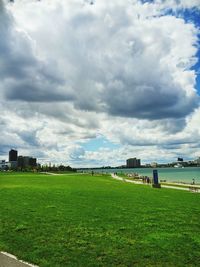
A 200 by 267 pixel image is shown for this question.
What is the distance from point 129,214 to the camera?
1838cm

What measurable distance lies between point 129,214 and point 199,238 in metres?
5.99

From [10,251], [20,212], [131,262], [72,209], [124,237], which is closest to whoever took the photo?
[131,262]

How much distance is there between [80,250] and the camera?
10.7m

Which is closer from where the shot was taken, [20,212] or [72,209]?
[20,212]

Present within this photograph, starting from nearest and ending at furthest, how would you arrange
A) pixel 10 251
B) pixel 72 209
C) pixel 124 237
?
1. pixel 10 251
2. pixel 124 237
3. pixel 72 209

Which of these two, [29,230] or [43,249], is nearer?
[43,249]

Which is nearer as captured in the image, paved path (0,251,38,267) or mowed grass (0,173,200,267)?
paved path (0,251,38,267)

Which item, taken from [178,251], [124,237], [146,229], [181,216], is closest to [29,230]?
[124,237]

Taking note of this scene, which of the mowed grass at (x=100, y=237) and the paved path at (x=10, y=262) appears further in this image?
the mowed grass at (x=100, y=237)

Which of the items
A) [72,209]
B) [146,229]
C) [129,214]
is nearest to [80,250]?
[146,229]

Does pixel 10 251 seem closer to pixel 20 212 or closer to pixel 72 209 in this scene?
pixel 20 212

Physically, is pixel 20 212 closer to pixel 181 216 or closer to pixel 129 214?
pixel 129 214

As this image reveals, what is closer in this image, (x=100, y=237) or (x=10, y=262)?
(x=10, y=262)

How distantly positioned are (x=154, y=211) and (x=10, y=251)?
37.5ft
